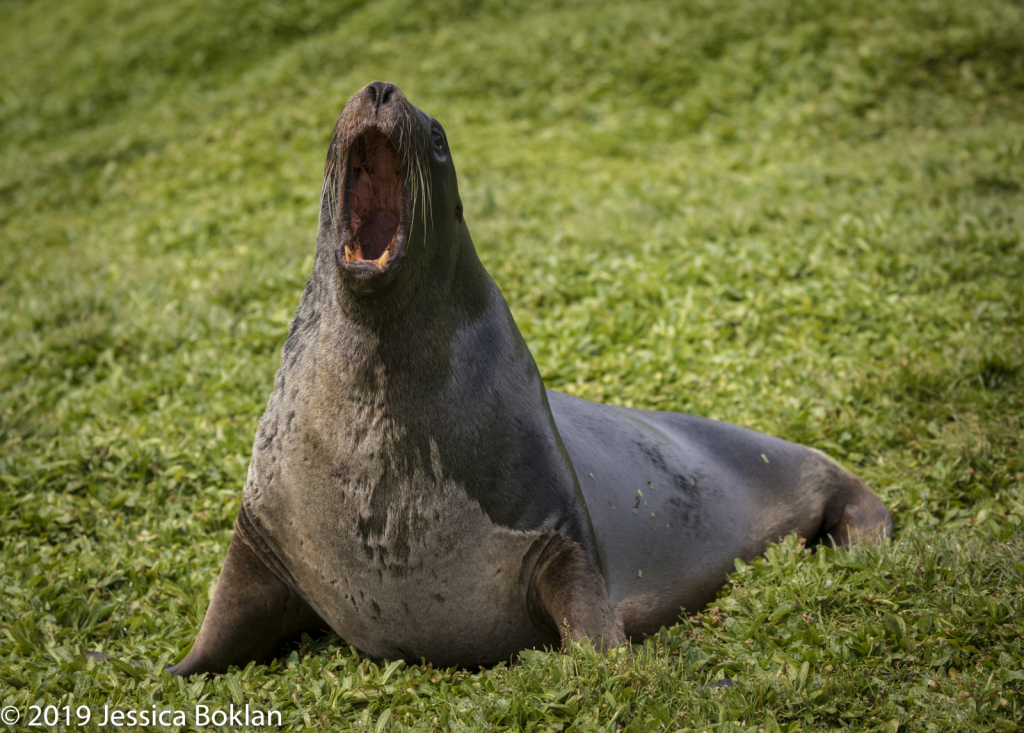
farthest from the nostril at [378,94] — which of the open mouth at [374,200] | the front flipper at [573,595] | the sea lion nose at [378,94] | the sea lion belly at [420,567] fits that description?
the front flipper at [573,595]

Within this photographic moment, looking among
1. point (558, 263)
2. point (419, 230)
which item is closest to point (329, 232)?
point (419, 230)

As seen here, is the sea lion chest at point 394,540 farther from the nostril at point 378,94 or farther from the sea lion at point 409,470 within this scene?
the nostril at point 378,94

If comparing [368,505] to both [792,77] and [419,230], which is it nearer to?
[419,230]

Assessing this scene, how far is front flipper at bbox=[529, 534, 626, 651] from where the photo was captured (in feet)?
9.05

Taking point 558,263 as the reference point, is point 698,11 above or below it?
above

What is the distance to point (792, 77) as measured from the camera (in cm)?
1093

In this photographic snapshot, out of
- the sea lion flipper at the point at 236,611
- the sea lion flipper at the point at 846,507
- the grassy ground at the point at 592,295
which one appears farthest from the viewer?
the sea lion flipper at the point at 846,507

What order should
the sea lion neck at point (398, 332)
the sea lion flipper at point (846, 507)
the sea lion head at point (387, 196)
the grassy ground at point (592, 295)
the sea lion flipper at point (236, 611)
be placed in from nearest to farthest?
the sea lion head at point (387, 196) < the sea lion neck at point (398, 332) < the grassy ground at point (592, 295) < the sea lion flipper at point (236, 611) < the sea lion flipper at point (846, 507)

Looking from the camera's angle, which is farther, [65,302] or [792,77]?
[792,77]

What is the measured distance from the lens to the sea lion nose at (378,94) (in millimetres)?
2602

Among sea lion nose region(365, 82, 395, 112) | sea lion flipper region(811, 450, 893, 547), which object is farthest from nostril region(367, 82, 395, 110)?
sea lion flipper region(811, 450, 893, 547)

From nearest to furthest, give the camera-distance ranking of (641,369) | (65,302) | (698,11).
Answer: (641,369), (65,302), (698,11)

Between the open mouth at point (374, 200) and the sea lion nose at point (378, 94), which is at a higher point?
the sea lion nose at point (378, 94)

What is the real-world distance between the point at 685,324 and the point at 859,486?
2.11 meters
